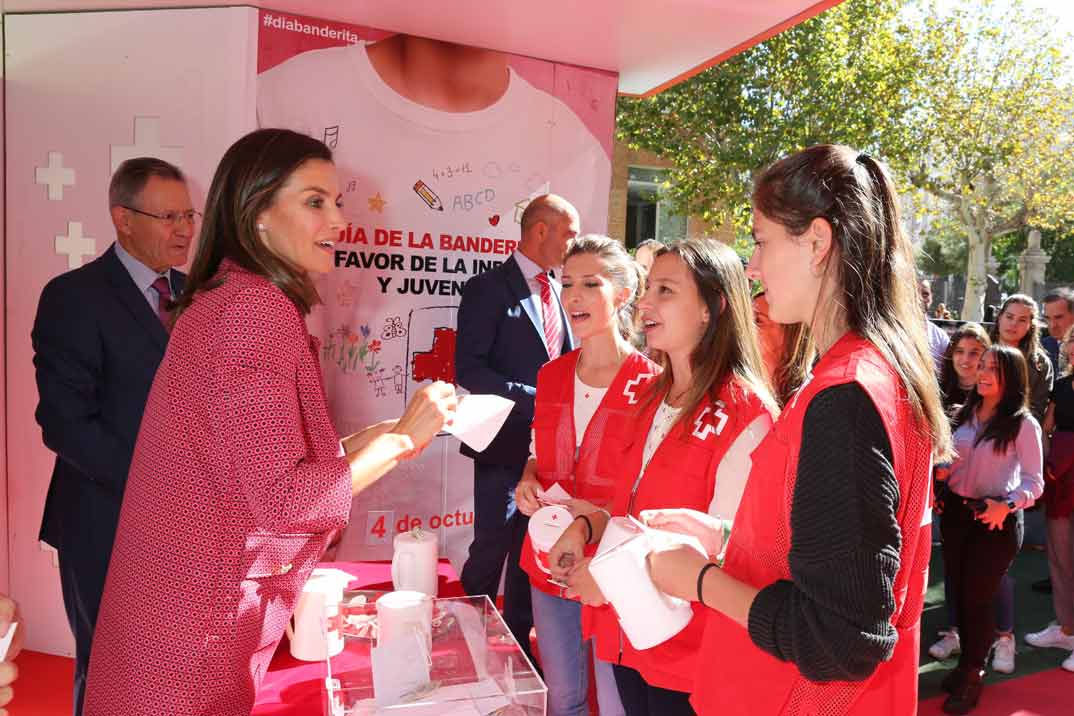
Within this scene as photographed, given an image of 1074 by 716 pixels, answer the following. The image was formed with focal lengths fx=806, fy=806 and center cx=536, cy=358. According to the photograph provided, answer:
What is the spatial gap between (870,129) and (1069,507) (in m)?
6.94

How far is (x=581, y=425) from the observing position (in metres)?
2.39

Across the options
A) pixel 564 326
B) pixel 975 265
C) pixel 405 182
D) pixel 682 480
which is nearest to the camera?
pixel 682 480

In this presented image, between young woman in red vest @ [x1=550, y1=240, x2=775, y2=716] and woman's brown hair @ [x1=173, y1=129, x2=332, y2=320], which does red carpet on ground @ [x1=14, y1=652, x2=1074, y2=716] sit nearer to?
young woman in red vest @ [x1=550, y1=240, x2=775, y2=716]

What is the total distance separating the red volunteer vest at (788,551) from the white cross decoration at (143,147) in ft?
10.2

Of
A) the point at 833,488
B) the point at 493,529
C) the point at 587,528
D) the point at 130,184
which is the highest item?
the point at 130,184

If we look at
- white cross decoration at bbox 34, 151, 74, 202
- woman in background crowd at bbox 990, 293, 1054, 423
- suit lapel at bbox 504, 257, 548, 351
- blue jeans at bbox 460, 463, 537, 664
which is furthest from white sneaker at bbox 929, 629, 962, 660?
white cross decoration at bbox 34, 151, 74, 202

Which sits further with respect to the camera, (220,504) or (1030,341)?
(1030,341)

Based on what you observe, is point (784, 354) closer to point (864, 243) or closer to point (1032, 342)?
point (864, 243)

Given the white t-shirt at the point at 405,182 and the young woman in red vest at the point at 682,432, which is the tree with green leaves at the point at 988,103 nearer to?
the white t-shirt at the point at 405,182

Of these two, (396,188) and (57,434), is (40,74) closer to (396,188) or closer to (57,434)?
(396,188)

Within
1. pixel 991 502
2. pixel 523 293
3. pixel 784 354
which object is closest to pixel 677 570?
pixel 784 354

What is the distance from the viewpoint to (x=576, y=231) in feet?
12.1

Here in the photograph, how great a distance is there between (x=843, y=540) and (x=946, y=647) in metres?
3.76

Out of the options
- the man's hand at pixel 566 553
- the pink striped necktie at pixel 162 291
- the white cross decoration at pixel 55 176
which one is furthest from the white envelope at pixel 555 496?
the white cross decoration at pixel 55 176
